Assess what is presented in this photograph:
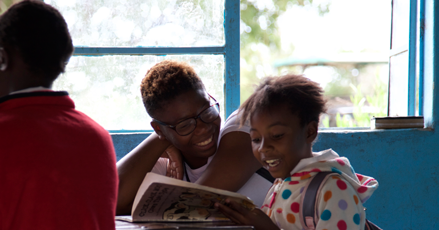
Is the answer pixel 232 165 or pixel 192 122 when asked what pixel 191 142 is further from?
pixel 232 165

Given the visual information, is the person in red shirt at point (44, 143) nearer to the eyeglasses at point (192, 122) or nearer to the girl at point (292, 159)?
the girl at point (292, 159)

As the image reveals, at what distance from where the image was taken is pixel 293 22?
11219 millimetres

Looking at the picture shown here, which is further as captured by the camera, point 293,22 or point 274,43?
point 274,43

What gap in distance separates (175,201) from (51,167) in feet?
1.43

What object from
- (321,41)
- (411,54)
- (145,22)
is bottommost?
(411,54)

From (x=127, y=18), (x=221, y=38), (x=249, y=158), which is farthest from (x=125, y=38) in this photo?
(x=249, y=158)

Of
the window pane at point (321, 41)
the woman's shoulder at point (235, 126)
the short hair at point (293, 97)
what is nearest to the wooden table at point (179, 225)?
the short hair at point (293, 97)

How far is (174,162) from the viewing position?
5.79 feet

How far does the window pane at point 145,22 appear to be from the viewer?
7.94 feet

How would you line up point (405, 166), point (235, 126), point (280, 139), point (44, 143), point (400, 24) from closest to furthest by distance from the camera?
point (44, 143) < point (280, 139) < point (235, 126) < point (405, 166) < point (400, 24)

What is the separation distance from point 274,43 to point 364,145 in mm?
10202

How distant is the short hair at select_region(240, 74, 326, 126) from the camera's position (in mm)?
1291

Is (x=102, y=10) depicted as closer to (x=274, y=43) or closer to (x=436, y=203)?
(x=436, y=203)

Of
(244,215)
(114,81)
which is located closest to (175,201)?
(244,215)
